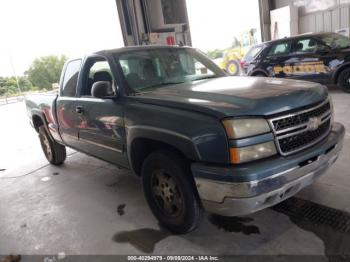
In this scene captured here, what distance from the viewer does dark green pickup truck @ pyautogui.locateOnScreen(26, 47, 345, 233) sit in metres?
2.03

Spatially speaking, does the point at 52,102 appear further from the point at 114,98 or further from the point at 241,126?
the point at 241,126

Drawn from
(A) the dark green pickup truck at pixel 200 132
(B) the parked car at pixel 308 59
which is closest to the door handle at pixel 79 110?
(A) the dark green pickup truck at pixel 200 132

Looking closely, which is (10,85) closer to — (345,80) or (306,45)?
(306,45)

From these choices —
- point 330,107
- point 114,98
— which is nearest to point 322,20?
point 330,107

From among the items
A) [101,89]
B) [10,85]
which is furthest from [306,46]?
[10,85]

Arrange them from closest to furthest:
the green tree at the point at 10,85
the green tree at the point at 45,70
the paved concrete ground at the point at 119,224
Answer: the paved concrete ground at the point at 119,224, the green tree at the point at 45,70, the green tree at the point at 10,85

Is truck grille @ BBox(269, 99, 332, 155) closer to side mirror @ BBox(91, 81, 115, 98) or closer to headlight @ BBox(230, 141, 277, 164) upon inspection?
headlight @ BBox(230, 141, 277, 164)

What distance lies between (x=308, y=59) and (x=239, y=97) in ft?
21.4

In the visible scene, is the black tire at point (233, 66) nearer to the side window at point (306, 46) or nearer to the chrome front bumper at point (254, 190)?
the side window at point (306, 46)

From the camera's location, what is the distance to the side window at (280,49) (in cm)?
825

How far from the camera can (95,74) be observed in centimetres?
351

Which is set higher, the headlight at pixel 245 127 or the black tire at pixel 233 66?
the headlight at pixel 245 127

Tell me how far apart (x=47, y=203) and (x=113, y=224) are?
1148mm

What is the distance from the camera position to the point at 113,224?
300cm
